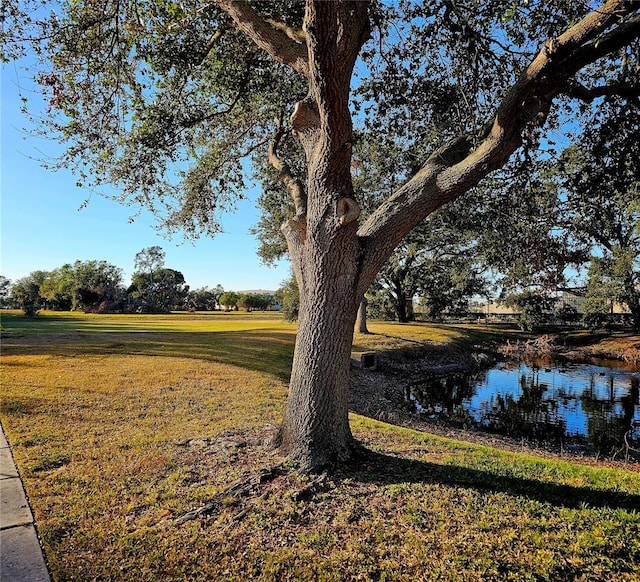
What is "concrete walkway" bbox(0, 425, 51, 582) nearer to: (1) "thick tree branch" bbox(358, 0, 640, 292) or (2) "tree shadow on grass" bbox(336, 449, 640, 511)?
(2) "tree shadow on grass" bbox(336, 449, 640, 511)

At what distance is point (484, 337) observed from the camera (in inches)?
1203

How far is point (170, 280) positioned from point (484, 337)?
2545 inches

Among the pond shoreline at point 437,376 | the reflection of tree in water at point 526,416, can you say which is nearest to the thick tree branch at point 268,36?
the pond shoreline at point 437,376

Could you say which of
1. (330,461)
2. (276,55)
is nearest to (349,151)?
(276,55)

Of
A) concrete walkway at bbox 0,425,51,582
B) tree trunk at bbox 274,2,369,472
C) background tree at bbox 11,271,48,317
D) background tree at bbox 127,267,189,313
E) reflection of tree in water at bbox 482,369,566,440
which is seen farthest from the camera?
background tree at bbox 127,267,189,313

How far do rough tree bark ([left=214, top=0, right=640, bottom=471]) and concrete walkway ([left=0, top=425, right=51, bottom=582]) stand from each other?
7.80 feet

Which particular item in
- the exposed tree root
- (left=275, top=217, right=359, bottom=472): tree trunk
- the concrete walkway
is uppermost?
(left=275, top=217, right=359, bottom=472): tree trunk

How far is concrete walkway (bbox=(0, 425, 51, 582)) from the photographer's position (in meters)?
2.80

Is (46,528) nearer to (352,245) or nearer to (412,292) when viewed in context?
(352,245)

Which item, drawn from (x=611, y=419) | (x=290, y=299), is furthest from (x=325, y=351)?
(x=290, y=299)

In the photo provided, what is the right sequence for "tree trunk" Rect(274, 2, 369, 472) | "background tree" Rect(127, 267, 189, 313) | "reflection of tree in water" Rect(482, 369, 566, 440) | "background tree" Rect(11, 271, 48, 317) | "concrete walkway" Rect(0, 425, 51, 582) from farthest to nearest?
1. "background tree" Rect(127, 267, 189, 313)
2. "background tree" Rect(11, 271, 48, 317)
3. "reflection of tree in water" Rect(482, 369, 566, 440)
4. "tree trunk" Rect(274, 2, 369, 472)
5. "concrete walkway" Rect(0, 425, 51, 582)

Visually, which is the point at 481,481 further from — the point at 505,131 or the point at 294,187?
the point at 294,187

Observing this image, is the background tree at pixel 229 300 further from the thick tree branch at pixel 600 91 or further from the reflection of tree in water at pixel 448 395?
the thick tree branch at pixel 600 91

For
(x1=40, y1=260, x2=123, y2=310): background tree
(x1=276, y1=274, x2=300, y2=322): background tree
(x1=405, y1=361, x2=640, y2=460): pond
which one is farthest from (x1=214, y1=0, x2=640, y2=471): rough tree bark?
(x1=40, y1=260, x2=123, y2=310): background tree
